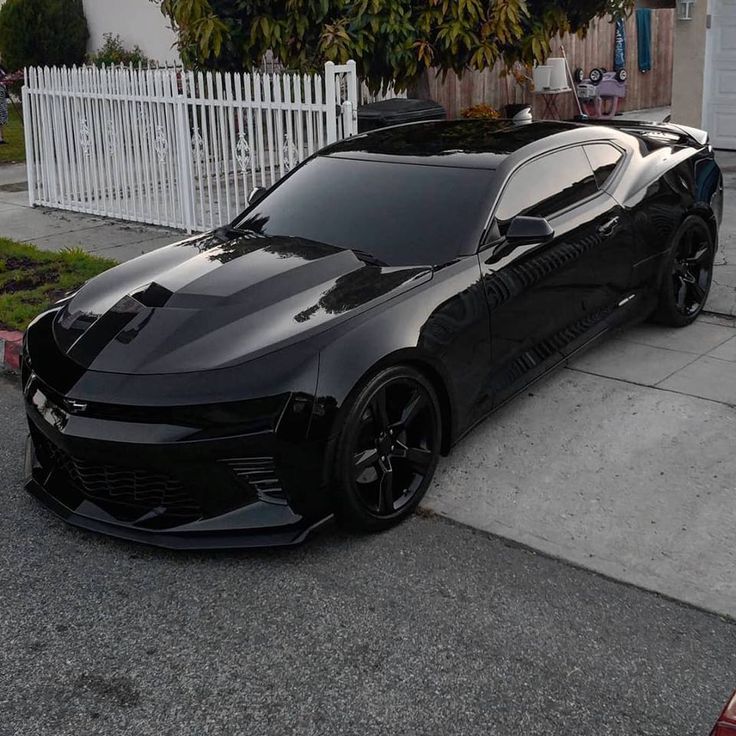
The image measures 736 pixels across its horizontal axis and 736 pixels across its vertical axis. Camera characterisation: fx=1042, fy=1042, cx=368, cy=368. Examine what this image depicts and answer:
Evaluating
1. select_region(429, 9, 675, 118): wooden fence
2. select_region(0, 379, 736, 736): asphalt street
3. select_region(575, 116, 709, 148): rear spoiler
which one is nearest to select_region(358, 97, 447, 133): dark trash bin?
select_region(575, 116, 709, 148): rear spoiler

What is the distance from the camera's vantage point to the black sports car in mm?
4027

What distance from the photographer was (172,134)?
10047 millimetres

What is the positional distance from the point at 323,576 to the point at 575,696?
45.8 inches

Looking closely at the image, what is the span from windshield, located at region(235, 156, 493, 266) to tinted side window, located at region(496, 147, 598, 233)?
17cm

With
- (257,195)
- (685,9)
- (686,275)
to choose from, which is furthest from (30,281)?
(685,9)

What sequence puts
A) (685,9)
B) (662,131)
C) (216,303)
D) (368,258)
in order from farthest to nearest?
1. (685,9)
2. (662,131)
3. (368,258)
4. (216,303)

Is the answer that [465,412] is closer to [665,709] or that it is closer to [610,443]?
[610,443]

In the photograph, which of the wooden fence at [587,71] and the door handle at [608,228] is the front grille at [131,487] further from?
the wooden fence at [587,71]

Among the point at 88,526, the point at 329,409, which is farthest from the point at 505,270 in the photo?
the point at 88,526

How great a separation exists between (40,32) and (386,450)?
18618 mm

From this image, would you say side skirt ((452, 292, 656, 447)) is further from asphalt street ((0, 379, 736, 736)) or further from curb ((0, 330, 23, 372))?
curb ((0, 330, 23, 372))

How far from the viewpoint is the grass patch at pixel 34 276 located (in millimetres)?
7316

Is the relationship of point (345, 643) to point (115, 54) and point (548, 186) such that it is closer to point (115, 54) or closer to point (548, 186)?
point (548, 186)

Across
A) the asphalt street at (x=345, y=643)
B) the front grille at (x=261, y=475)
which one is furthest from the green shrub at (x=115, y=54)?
the front grille at (x=261, y=475)
